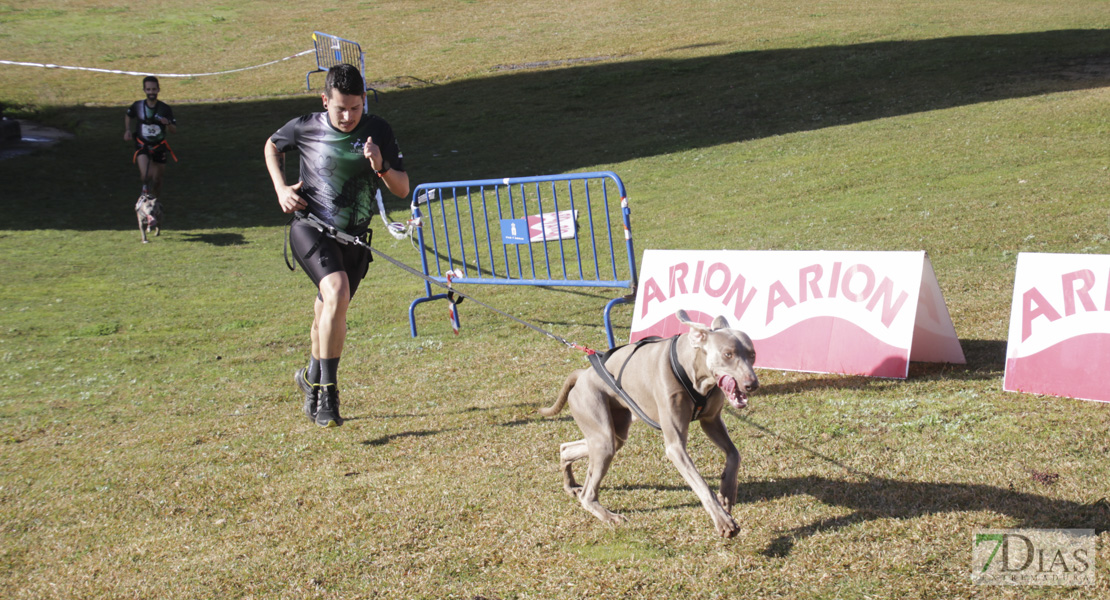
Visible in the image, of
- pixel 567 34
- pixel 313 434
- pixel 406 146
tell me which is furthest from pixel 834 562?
pixel 567 34

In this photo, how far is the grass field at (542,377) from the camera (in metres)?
4.10

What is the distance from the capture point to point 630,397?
14.2 ft

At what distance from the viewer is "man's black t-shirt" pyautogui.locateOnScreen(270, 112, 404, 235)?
18.9 feet

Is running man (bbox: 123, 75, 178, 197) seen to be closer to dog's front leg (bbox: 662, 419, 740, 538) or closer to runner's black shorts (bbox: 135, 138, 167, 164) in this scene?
runner's black shorts (bbox: 135, 138, 167, 164)

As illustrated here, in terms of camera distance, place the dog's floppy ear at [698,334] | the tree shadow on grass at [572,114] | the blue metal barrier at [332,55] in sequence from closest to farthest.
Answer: the dog's floppy ear at [698,334] → the tree shadow on grass at [572,114] → the blue metal barrier at [332,55]

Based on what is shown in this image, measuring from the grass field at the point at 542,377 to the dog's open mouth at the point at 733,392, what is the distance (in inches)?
30.6

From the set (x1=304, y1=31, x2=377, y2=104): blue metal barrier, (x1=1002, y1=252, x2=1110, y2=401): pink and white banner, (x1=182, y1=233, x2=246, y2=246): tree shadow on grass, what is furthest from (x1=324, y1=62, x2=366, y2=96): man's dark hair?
(x1=304, y1=31, x2=377, y2=104): blue metal barrier

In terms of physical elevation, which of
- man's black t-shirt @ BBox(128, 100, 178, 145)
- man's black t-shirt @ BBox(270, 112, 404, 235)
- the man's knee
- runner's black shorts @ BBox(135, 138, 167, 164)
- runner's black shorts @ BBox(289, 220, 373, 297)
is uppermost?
man's black t-shirt @ BBox(128, 100, 178, 145)

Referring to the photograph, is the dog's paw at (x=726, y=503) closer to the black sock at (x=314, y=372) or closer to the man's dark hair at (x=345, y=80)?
the black sock at (x=314, y=372)

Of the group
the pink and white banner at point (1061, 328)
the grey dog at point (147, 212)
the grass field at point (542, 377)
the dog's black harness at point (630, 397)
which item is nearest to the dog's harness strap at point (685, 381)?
the dog's black harness at point (630, 397)

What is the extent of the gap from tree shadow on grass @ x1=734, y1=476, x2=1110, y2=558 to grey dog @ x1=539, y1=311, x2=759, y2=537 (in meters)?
0.41

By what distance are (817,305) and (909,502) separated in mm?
2713

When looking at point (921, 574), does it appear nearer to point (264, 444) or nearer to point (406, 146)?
point (264, 444)

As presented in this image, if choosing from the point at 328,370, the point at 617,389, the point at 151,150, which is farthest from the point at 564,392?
the point at 151,150
